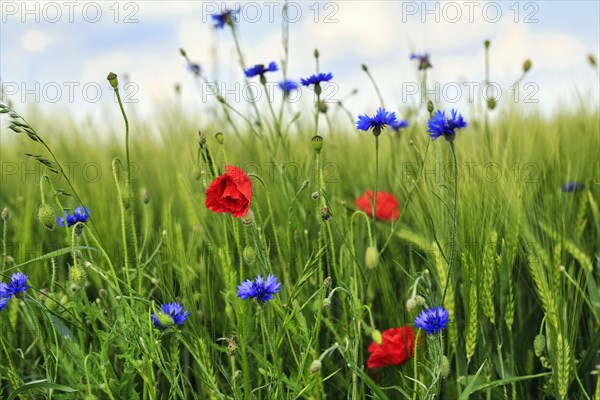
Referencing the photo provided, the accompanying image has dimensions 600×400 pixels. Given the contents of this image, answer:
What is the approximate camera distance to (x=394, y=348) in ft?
3.22

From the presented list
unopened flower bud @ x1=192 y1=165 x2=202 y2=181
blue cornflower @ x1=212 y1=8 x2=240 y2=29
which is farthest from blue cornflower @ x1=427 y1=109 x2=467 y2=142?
blue cornflower @ x1=212 y1=8 x2=240 y2=29

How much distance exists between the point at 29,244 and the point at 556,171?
1.04 metres

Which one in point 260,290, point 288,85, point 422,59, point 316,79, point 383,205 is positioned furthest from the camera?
point 422,59

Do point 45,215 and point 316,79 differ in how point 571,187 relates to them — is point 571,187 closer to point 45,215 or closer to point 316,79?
point 316,79

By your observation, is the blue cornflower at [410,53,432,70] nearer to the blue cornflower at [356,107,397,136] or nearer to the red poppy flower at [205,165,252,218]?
the blue cornflower at [356,107,397,136]

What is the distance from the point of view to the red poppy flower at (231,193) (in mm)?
867

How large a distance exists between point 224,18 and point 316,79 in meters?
0.50

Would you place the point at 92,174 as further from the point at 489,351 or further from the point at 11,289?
the point at 489,351

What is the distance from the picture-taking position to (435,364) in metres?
0.83

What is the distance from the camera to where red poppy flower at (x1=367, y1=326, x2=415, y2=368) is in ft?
3.22


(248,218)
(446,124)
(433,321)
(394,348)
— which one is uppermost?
(446,124)

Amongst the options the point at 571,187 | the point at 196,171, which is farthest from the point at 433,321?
the point at 571,187

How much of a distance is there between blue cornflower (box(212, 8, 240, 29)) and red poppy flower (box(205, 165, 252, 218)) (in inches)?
32.0

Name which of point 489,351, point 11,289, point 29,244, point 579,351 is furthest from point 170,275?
point 579,351
